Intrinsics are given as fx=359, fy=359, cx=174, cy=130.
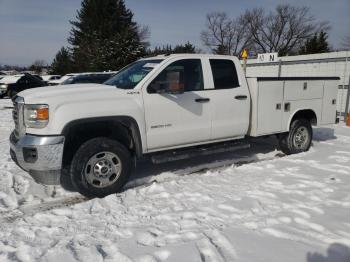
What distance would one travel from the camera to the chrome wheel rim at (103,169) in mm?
4798

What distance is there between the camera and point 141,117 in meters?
5.08

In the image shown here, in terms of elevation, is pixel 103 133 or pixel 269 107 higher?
pixel 269 107

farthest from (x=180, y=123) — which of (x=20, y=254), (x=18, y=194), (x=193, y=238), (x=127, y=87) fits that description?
(x=20, y=254)

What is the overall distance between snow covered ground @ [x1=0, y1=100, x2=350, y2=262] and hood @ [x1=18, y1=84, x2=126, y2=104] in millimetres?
1363

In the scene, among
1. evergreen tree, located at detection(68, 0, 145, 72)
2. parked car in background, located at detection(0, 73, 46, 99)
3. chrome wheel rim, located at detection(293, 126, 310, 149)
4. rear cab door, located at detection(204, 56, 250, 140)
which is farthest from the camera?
evergreen tree, located at detection(68, 0, 145, 72)

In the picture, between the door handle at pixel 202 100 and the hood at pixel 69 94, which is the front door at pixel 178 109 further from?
the hood at pixel 69 94

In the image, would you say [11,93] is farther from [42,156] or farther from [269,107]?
[42,156]

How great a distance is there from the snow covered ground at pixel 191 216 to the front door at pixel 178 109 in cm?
67

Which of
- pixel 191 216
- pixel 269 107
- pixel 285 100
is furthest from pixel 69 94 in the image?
pixel 285 100

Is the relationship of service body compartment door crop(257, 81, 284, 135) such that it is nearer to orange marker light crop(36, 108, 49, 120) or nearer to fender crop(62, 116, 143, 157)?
fender crop(62, 116, 143, 157)

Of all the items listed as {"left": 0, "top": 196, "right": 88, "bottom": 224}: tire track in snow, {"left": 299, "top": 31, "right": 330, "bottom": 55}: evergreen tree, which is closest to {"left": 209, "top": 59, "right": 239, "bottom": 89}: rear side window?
{"left": 0, "top": 196, "right": 88, "bottom": 224}: tire track in snow

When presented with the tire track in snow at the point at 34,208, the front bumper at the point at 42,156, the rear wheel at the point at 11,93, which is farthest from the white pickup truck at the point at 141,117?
the rear wheel at the point at 11,93

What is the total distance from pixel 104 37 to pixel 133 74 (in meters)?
40.0

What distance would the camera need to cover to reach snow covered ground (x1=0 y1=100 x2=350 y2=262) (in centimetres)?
346
